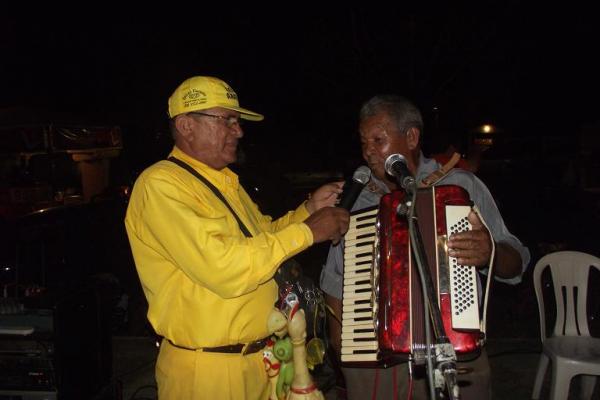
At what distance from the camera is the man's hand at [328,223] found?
2471mm

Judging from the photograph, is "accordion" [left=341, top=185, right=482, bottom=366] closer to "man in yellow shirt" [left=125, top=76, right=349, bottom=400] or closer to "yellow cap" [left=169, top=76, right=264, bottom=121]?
"man in yellow shirt" [left=125, top=76, right=349, bottom=400]

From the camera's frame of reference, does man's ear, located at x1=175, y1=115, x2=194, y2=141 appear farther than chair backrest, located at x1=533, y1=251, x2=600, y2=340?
No

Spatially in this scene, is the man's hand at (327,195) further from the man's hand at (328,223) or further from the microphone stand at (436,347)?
the microphone stand at (436,347)

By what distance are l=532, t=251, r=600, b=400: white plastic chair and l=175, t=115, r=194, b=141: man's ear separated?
10.4 feet

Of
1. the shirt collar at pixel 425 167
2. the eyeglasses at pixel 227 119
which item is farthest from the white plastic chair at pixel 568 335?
the eyeglasses at pixel 227 119

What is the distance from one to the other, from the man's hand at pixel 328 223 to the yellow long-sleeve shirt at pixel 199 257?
42mm

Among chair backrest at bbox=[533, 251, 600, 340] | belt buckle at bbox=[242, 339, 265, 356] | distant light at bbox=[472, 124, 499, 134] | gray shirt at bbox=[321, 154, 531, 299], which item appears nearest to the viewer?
belt buckle at bbox=[242, 339, 265, 356]

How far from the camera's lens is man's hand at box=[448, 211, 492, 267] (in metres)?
2.28

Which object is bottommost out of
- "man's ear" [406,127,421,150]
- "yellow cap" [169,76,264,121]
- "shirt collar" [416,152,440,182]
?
"shirt collar" [416,152,440,182]

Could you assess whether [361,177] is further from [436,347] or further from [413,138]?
[436,347]

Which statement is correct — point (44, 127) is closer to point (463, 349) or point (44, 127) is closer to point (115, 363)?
point (115, 363)

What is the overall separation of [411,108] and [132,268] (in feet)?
23.1

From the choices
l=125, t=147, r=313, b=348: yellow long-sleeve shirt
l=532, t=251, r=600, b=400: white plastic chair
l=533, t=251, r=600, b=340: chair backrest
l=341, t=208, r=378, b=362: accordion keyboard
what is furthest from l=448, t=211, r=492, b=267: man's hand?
l=533, t=251, r=600, b=340: chair backrest

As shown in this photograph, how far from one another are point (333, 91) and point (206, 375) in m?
16.5
